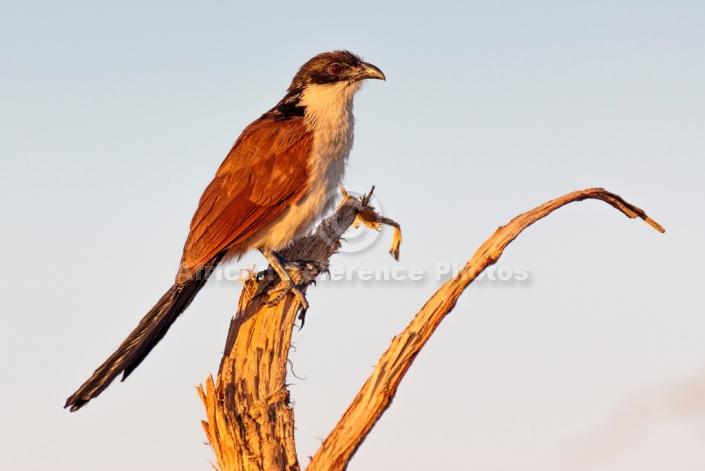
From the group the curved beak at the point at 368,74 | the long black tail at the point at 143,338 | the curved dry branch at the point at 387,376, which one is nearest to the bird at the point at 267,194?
the long black tail at the point at 143,338

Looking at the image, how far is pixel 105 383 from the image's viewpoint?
131 inches

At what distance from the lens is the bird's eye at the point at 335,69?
14.7 ft

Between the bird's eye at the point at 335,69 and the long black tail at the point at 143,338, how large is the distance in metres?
1.42

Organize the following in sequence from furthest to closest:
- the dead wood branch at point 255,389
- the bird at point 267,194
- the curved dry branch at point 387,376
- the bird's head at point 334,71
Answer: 1. the bird's head at point 334,71
2. the bird at point 267,194
3. the dead wood branch at point 255,389
4. the curved dry branch at point 387,376

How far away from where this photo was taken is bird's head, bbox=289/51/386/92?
4.47m

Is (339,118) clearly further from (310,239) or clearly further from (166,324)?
(166,324)

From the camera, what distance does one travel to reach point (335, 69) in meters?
4.48

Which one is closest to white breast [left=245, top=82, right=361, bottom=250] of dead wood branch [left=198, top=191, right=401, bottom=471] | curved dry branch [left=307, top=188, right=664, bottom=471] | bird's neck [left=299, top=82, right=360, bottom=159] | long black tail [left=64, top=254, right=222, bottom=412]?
bird's neck [left=299, top=82, right=360, bottom=159]

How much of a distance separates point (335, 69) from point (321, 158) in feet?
2.46

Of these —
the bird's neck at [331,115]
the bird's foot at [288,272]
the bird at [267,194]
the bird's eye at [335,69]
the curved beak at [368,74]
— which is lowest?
the bird's foot at [288,272]

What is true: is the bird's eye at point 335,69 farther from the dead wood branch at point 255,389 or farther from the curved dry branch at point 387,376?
the curved dry branch at point 387,376

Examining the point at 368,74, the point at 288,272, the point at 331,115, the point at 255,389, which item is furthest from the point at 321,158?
the point at 255,389

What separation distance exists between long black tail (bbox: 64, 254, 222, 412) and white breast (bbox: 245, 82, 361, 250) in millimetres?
389

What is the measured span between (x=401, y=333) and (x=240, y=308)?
104 cm
